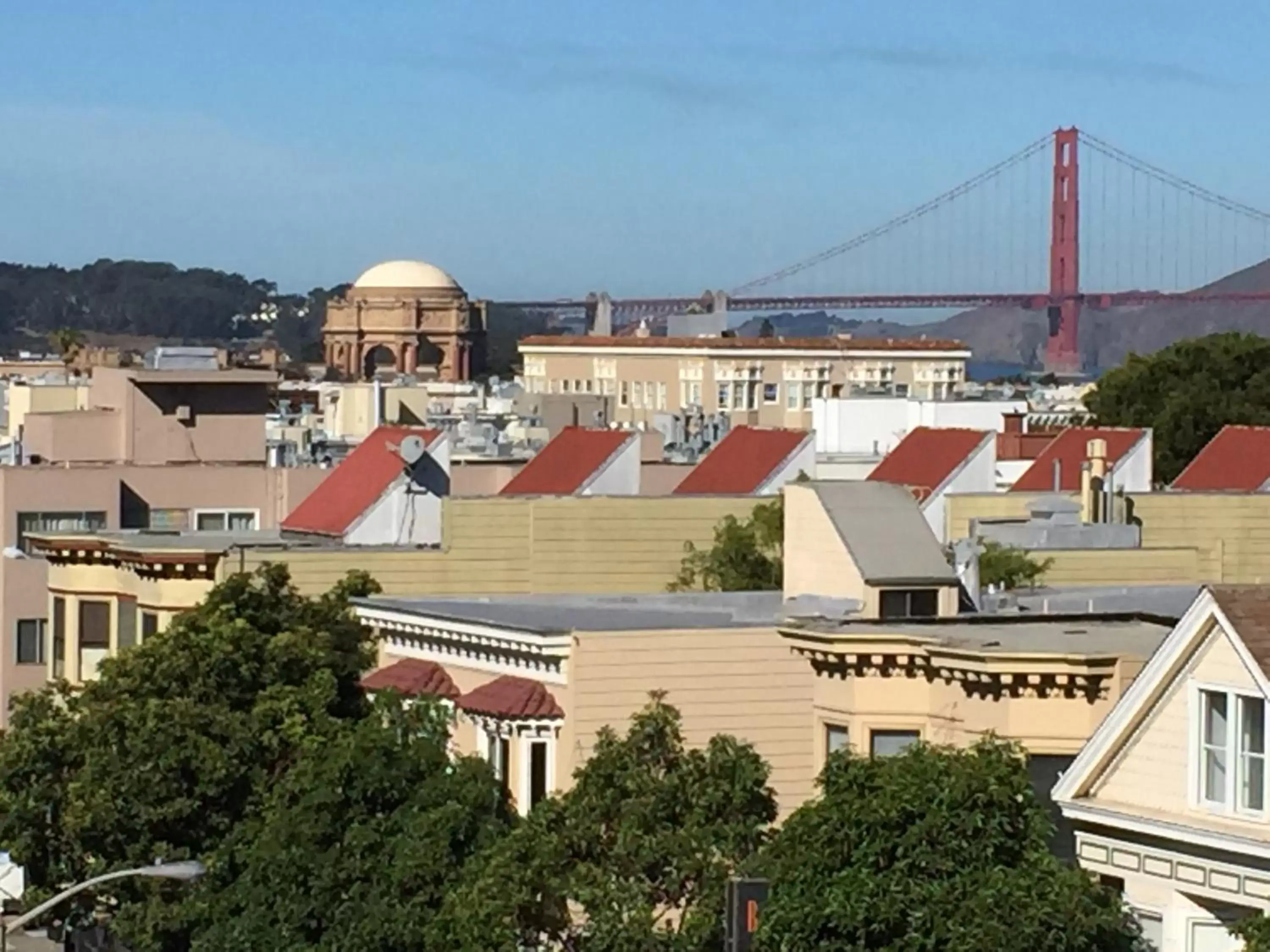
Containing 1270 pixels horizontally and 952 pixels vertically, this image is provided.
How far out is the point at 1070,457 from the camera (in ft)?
224

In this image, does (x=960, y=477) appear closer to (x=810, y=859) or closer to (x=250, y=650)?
(x=250, y=650)

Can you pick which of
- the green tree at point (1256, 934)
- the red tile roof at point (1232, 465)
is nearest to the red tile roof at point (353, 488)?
the red tile roof at point (1232, 465)

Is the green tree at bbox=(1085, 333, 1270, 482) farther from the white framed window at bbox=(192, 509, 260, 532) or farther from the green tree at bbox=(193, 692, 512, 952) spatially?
the green tree at bbox=(193, 692, 512, 952)

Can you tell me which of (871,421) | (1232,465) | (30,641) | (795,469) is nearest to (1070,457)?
(1232,465)

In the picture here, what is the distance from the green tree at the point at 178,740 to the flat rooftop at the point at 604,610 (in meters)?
1.12

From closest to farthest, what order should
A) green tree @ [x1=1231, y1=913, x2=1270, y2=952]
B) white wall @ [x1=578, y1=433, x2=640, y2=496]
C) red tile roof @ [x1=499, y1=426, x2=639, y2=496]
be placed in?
green tree @ [x1=1231, y1=913, x2=1270, y2=952], red tile roof @ [x1=499, y1=426, x2=639, y2=496], white wall @ [x1=578, y1=433, x2=640, y2=496]

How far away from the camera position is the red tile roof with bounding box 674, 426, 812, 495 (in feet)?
202

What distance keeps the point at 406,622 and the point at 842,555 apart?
4587mm

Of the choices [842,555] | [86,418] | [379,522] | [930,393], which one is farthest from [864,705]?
[930,393]

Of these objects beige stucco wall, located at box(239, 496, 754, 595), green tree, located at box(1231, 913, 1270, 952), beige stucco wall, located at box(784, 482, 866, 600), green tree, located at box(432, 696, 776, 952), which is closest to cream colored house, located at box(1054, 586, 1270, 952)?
green tree, located at box(1231, 913, 1270, 952)

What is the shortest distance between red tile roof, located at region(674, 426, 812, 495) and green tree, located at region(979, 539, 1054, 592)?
58.2 feet

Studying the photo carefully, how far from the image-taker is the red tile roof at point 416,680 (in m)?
35.1

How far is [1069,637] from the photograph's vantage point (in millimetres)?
28531

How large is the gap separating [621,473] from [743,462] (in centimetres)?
443
